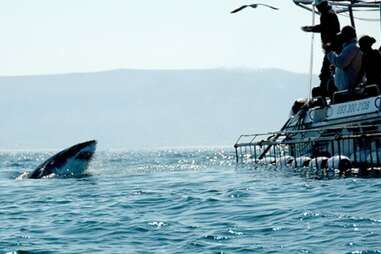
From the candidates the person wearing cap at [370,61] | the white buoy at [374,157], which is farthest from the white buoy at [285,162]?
the white buoy at [374,157]

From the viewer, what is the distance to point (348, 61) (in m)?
27.2

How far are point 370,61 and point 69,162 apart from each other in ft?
35.0

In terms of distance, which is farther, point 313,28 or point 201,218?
point 313,28

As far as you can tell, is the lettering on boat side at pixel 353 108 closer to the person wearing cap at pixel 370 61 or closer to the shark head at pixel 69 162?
the person wearing cap at pixel 370 61

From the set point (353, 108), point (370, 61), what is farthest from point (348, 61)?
point (353, 108)

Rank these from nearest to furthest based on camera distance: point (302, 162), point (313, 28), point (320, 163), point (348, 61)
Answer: point (320, 163), point (348, 61), point (302, 162), point (313, 28)

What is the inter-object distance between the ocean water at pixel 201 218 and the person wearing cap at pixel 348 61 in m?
5.27

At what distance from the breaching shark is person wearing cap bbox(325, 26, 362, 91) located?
28.5ft

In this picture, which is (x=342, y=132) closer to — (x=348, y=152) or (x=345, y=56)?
(x=348, y=152)

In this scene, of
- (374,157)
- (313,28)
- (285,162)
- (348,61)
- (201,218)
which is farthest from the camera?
(285,162)

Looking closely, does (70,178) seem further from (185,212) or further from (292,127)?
(185,212)

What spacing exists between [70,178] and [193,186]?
19.9ft

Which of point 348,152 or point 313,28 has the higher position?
point 313,28

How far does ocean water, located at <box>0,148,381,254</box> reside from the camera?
40.9ft
